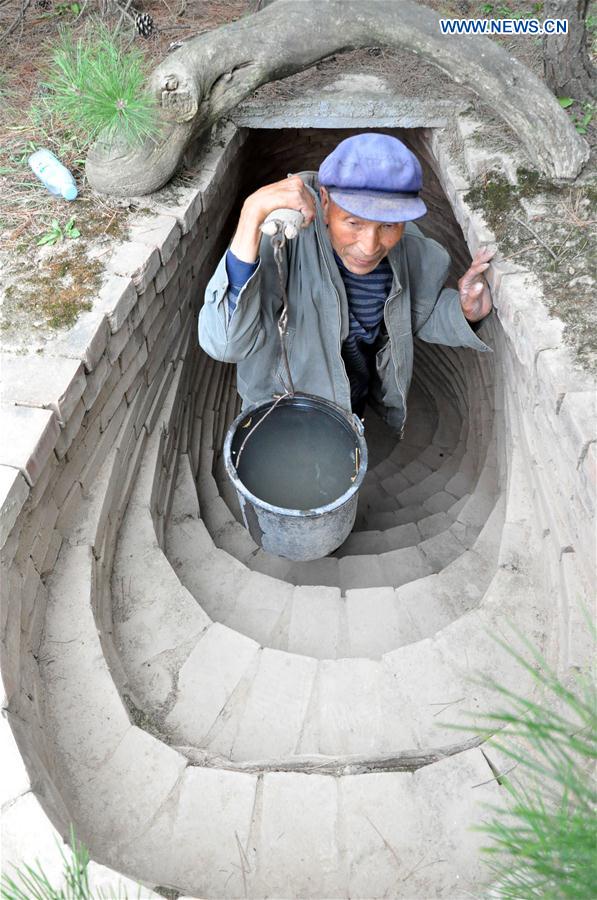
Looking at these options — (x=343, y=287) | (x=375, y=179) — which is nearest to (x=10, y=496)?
(x=343, y=287)

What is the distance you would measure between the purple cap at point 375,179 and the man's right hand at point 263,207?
121 mm

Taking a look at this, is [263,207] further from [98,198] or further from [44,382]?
[98,198]

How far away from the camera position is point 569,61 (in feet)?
12.2

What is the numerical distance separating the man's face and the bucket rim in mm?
657

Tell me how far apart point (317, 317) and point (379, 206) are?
0.70 meters

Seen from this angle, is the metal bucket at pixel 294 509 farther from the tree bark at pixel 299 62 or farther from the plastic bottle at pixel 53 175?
the plastic bottle at pixel 53 175

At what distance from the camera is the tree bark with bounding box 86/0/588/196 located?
11.5ft

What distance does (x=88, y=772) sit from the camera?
2471 mm

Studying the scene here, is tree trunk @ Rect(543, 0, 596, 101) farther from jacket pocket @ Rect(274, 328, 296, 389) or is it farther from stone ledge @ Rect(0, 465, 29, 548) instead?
stone ledge @ Rect(0, 465, 29, 548)

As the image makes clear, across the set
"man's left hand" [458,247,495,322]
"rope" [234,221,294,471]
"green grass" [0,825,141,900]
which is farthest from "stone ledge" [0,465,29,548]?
"man's left hand" [458,247,495,322]

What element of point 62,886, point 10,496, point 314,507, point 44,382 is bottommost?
point 62,886

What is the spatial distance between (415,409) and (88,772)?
17.9ft

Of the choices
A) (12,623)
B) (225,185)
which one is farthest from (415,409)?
(12,623)

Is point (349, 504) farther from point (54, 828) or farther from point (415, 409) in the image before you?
point (415, 409)
